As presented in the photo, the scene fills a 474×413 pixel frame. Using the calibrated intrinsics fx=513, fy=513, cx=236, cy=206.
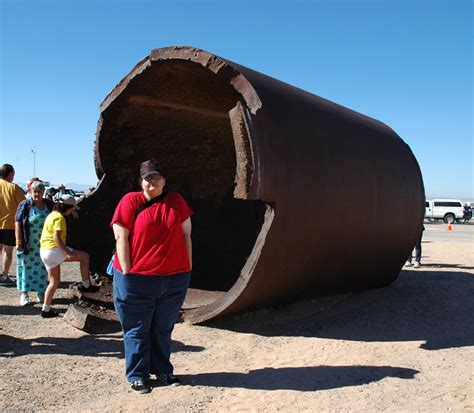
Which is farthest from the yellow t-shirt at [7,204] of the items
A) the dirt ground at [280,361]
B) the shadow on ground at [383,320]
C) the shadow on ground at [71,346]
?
the shadow on ground at [383,320]

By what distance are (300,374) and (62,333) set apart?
7.44 feet

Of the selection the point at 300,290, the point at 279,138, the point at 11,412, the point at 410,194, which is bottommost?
the point at 11,412

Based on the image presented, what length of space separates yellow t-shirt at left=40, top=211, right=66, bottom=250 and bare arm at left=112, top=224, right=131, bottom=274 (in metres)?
2.04

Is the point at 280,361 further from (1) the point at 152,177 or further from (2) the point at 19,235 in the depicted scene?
(2) the point at 19,235

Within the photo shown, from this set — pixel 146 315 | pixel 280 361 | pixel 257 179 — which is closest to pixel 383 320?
pixel 280 361

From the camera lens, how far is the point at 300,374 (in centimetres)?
368

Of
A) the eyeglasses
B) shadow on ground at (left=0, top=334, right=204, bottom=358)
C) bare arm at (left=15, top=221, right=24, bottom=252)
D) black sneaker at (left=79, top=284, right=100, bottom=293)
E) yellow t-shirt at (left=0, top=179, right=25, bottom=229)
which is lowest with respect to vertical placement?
shadow on ground at (left=0, top=334, right=204, bottom=358)

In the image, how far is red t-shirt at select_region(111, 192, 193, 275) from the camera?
324 cm

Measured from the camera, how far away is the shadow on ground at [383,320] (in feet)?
15.2

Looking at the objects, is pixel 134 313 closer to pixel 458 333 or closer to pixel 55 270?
pixel 55 270

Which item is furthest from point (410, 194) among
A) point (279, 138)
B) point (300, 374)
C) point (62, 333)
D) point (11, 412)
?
point (11, 412)

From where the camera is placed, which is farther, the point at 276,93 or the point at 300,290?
the point at 300,290

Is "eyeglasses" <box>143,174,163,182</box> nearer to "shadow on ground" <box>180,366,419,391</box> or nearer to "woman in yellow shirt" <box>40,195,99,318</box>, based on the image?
"shadow on ground" <box>180,366,419,391</box>

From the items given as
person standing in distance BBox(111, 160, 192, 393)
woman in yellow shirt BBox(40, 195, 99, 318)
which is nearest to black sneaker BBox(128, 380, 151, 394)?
person standing in distance BBox(111, 160, 192, 393)
